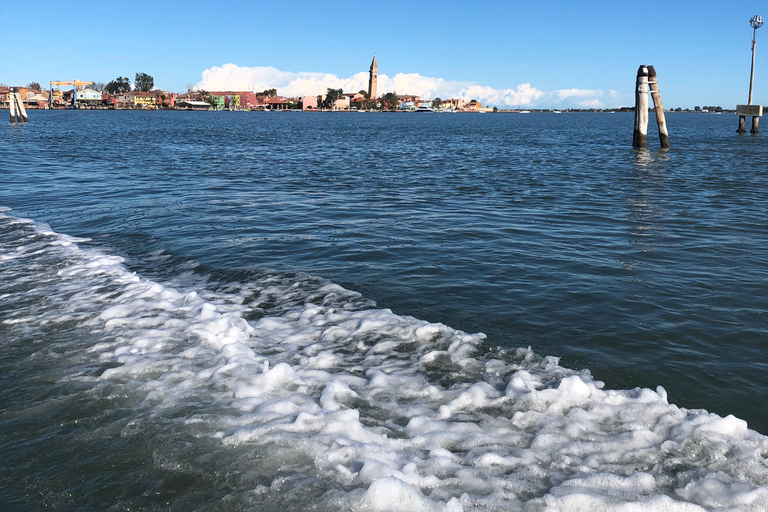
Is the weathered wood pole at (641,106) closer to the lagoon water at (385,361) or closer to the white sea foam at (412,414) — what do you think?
the lagoon water at (385,361)

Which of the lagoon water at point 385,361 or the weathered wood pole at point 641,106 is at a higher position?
the weathered wood pole at point 641,106

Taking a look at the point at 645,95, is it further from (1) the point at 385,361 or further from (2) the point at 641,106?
(1) the point at 385,361

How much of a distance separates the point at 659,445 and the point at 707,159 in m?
Result: 25.3

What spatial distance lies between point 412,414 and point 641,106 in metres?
28.3

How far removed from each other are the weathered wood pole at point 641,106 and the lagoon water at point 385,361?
16.0 meters

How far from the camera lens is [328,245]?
1057cm

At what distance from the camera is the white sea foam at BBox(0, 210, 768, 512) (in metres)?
3.67

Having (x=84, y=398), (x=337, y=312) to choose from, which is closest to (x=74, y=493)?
(x=84, y=398)

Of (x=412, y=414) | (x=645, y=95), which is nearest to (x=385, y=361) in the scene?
(x=412, y=414)

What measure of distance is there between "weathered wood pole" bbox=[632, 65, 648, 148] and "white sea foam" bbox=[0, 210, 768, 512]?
25112 millimetres

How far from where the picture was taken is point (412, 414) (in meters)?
4.68

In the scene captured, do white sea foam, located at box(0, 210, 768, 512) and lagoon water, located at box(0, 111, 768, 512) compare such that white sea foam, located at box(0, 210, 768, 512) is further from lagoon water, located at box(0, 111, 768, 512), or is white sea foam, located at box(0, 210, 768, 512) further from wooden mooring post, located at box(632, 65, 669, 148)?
wooden mooring post, located at box(632, 65, 669, 148)

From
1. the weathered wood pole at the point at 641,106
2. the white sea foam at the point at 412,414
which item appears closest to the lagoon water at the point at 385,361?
the white sea foam at the point at 412,414

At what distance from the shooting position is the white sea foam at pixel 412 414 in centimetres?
367
